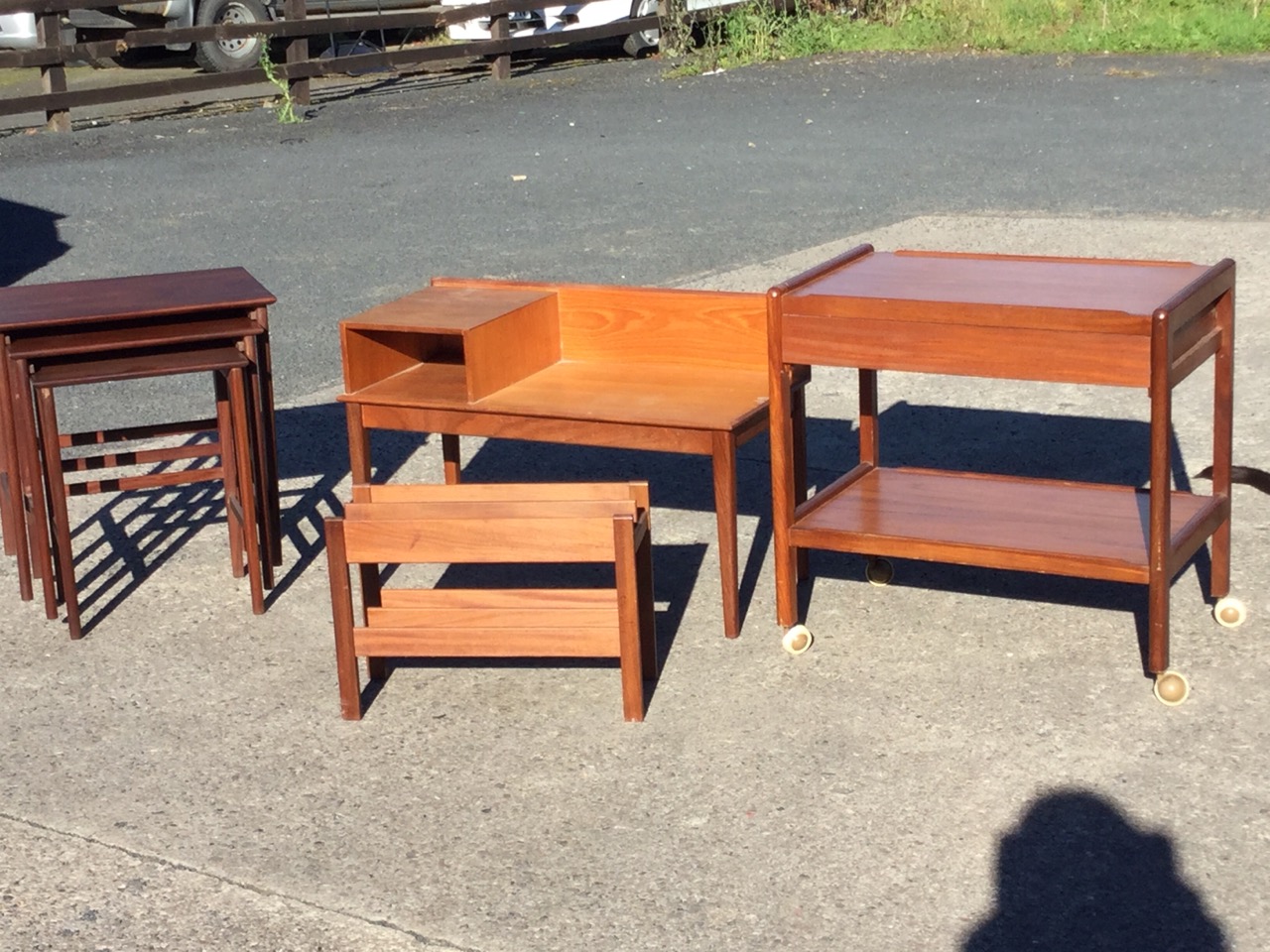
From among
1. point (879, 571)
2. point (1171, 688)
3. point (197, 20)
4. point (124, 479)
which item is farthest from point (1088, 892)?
point (197, 20)

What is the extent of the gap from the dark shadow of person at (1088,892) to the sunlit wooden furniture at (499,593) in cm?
105

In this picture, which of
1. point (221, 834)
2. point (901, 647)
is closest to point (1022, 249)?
point (901, 647)

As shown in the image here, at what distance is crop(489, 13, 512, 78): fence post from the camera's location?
57.9 feet

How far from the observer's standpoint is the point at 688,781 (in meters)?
3.77

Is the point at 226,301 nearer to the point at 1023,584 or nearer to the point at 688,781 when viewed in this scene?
the point at 688,781

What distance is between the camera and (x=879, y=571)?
16.0 ft

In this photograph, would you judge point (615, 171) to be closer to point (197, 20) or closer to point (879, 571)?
point (879, 571)

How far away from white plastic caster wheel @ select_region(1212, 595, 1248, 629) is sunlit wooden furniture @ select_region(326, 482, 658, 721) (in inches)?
58.7

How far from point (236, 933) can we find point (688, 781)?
1.05m

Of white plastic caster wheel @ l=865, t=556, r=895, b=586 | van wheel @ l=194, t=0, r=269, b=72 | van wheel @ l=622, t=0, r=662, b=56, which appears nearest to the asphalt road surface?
van wheel @ l=622, t=0, r=662, b=56

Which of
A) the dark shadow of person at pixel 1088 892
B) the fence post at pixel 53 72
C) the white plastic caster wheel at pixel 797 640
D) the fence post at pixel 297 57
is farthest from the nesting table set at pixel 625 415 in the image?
the fence post at pixel 297 57

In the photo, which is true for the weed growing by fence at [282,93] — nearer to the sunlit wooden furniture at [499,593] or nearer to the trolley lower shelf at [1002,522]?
the trolley lower shelf at [1002,522]

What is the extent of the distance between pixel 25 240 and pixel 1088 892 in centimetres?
893

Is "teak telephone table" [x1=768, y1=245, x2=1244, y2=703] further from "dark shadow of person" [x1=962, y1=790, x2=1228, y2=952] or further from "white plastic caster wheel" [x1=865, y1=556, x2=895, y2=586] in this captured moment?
"dark shadow of person" [x1=962, y1=790, x2=1228, y2=952]
